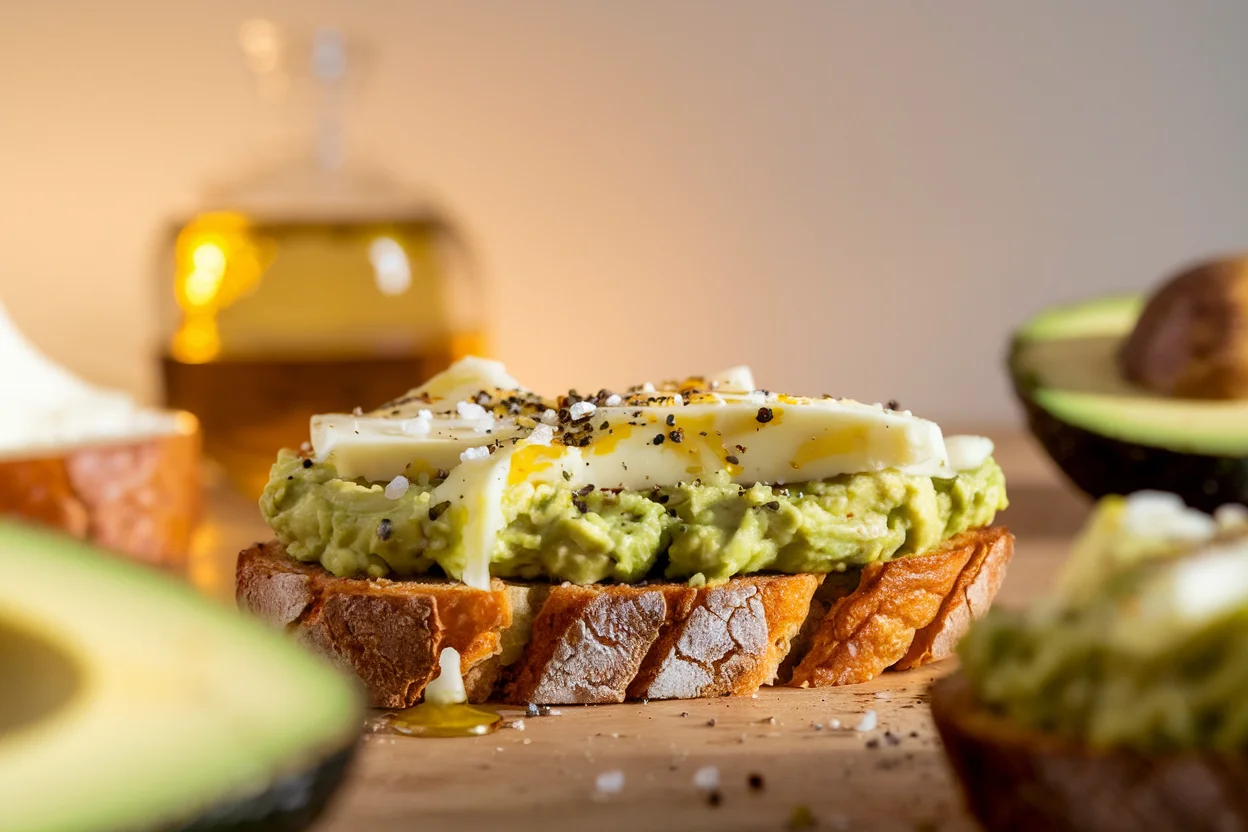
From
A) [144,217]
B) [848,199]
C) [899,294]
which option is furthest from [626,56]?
[144,217]

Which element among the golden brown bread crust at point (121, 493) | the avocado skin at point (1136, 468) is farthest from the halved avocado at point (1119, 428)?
the golden brown bread crust at point (121, 493)

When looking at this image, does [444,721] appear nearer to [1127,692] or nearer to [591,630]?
[591,630]

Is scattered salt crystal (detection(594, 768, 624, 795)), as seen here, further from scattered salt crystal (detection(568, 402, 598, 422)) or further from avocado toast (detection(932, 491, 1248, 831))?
scattered salt crystal (detection(568, 402, 598, 422))

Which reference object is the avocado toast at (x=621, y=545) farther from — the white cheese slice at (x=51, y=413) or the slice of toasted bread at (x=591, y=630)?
the white cheese slice at (x=51, y=413)

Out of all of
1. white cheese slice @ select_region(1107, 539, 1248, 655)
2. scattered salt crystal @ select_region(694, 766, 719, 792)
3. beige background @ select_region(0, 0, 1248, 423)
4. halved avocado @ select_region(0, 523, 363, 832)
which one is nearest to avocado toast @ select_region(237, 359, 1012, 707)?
scattered salt crystal @ select_region(694, 766, 719, 792)

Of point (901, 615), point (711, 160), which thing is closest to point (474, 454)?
point (901, 615)

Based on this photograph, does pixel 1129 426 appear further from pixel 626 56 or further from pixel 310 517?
pixel 626 56
